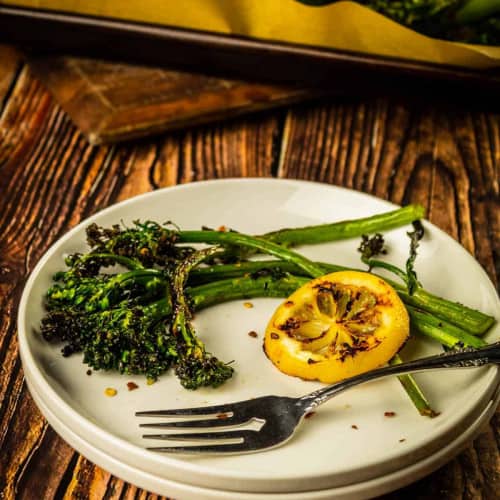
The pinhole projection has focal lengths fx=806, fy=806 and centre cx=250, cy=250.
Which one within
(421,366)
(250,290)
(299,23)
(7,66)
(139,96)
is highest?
(299,23)

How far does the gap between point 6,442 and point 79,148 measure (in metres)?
1.67

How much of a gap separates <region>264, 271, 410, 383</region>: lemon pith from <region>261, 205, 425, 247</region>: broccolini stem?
1.28ft

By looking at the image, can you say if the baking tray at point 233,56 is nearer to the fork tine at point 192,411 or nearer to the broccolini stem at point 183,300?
the broccolini stem at point 183,300

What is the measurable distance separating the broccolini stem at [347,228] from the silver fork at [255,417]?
0.69m

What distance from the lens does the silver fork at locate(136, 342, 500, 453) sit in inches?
69.3

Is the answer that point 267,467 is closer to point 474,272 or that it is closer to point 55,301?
point 55,301

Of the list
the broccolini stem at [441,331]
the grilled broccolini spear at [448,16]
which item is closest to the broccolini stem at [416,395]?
the broccolini stem at [441,331]

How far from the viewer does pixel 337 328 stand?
196 cm

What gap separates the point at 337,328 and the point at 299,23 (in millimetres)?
1890

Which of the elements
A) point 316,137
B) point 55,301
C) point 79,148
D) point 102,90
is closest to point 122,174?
point 79,148

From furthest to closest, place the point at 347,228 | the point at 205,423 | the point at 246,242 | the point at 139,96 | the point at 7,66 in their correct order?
the point at 7,66, the point at 139,96, the point at 347,228, the point at 246,242, the point at 205,423

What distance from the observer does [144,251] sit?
2.23 metres

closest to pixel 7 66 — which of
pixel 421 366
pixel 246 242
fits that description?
pixel 246 242

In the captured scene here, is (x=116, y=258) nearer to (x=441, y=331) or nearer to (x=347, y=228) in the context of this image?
(x=347, y=228)
